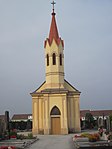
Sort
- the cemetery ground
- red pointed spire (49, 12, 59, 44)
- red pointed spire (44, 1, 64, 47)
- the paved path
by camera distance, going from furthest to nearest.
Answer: red pointed spire (49, 12, 59, 44) < red pointed spire (44, 1, 64, 47) < the paved path < the cemetery ground

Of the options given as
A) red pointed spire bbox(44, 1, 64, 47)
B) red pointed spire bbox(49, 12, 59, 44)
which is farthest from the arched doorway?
red pointed spire bbox(49, 12, 59, 44)

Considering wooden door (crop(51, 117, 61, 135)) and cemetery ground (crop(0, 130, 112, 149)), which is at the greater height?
wooden door (crop(51, 117, 61, 135))

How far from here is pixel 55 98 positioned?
4794 cm

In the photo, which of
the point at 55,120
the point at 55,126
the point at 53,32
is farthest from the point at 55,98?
the point at 53,32

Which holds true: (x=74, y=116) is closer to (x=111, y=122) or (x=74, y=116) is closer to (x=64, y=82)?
(x=64, y=82)

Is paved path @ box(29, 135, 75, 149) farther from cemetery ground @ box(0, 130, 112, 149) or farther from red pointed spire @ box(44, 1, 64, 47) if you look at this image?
red pointed spire @ box(44, 1, 64, 47)

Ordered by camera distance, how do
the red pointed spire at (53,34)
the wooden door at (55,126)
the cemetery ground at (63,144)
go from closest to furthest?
the cemetery ground at (63,144) → the wooden door at (55,126) → the red pointed spire at (53,34)

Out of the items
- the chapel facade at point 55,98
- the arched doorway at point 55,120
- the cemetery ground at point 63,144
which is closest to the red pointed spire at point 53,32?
the chapel facade at point 55,98

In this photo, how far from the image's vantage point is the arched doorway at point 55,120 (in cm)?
4765

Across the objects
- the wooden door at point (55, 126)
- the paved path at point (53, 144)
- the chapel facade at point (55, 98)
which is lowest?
the paved path at point (53, 144)

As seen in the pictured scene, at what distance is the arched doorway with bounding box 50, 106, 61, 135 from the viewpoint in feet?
156

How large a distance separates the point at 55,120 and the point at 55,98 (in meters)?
3.06

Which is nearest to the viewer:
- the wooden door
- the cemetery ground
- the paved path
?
the cemetery ground

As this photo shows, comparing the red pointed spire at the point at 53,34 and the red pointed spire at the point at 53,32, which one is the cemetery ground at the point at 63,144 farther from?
the red pointed spire at the point at 53,32
